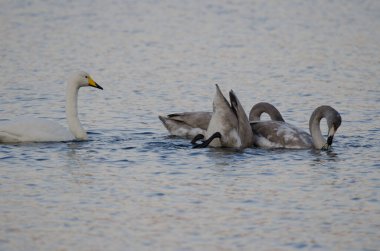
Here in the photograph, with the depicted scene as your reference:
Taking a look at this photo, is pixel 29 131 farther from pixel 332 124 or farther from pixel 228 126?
pixel 332 124

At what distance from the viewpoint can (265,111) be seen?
566 inches

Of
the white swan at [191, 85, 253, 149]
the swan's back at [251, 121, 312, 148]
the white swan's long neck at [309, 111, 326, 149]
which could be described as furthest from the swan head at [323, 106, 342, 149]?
the white swan at [191, 85, 253, 149]

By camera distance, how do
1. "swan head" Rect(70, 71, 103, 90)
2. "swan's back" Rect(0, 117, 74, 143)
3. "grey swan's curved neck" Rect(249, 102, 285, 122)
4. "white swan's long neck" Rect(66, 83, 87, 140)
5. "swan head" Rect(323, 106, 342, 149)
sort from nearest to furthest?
1. "swan's back" Rect(0, 117, 74, 143)
2. "swan head" Rect(323, 106, 342, 149)
3. "white swan's long neck" Rect(66, 83, 87, 140)
4. "swan head" Rect(70, 71, 103, 90)
5. "grey swan's curved neck" Rect(249, 102, 285, 122)

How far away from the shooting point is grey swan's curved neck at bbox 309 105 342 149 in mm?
12805

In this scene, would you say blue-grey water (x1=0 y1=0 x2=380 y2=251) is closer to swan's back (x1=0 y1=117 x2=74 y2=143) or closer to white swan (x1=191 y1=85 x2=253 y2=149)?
swan's back (x1=0 y1=117 x2=74 y2=143)

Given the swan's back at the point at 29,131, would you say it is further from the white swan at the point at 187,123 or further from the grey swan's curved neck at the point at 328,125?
the grey swan's curved neck at the point at 328,125

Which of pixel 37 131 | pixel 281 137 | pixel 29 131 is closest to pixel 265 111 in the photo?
pixel 281 137

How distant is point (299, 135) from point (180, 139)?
1.78m

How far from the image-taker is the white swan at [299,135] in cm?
1288

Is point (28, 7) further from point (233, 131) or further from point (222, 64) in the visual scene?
point (233, 131)

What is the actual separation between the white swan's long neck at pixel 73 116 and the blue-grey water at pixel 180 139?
0.69 ft

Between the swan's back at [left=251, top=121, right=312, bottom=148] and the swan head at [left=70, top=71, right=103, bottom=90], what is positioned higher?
the swan head at [left=70, top=71, right=103, bottom=90]

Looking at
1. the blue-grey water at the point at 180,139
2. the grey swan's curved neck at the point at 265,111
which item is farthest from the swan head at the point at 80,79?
the grey swan's curved neck at the point at 265,111

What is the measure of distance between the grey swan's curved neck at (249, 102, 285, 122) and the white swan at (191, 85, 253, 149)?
129cm
